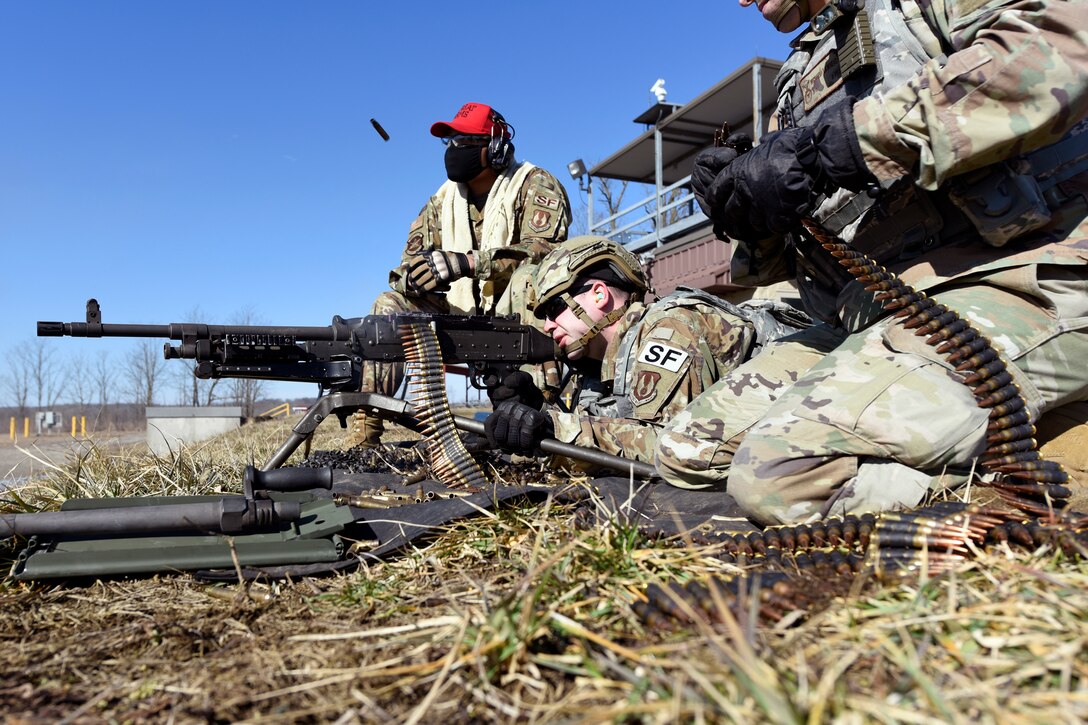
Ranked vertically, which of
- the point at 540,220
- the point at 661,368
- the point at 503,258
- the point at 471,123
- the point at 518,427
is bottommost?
the point at 518,427

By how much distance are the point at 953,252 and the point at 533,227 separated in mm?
3854

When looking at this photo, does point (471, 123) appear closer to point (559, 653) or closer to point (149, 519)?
point (149, 519)

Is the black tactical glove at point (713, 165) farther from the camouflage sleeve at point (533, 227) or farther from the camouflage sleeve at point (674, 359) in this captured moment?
the camouflage sleeve at point (533, 227)

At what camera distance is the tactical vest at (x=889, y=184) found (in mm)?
2562

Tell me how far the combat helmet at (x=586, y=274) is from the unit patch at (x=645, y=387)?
0.72 meters

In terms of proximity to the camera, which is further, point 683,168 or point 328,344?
point 683,168

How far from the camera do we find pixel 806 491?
2477 mm

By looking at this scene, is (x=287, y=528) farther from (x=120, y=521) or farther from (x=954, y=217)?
(x=954, y=217)

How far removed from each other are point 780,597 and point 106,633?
156 centimetres

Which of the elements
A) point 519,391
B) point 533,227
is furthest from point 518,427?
point 533,227

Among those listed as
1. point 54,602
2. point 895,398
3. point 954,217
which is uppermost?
point 954,217

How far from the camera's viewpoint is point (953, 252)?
2814mm

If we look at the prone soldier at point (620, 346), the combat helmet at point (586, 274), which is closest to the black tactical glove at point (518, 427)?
the prone soldier at point (620, 346)

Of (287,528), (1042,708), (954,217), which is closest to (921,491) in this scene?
(954,217)
